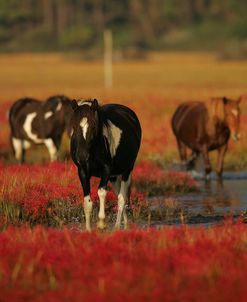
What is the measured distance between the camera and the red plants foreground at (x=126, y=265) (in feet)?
22.9

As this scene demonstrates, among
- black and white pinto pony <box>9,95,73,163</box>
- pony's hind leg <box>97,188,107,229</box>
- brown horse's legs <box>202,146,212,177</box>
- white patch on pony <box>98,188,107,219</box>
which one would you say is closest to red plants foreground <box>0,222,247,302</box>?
pony's hind leg <box>97,188,107,229</box>

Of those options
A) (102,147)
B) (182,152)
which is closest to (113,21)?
(182,152)

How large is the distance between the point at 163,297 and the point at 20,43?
10340cm

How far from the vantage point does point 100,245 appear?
28.1ft

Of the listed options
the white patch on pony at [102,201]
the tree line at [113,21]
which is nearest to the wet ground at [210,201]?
the white patch on pony at [102,201]

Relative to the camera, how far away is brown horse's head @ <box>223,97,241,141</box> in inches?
711

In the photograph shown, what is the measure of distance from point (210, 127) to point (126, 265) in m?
11.1

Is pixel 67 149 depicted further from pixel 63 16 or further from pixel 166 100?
pixel 63 16

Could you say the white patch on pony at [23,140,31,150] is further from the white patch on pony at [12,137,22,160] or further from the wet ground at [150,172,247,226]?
the wet ground at [150,172,247,226]

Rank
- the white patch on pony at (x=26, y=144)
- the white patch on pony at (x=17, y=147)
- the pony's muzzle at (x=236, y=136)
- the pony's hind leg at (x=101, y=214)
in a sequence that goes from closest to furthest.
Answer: the pony's hind leg at (x=101, y=214)
the pony's muzzle at (x=236, y=136)
the white patch on pony at (x=26, y=144)
the white patch on pony at (x=17, y=147)

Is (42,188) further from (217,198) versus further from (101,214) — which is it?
(217,198)

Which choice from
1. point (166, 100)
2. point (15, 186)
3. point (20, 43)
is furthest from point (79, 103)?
point (20, 43)

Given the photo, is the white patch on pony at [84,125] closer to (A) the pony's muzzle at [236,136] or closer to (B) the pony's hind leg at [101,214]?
(B) the pony's hind leg at [101,214]

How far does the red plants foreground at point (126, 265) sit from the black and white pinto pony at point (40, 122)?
10354 mm
